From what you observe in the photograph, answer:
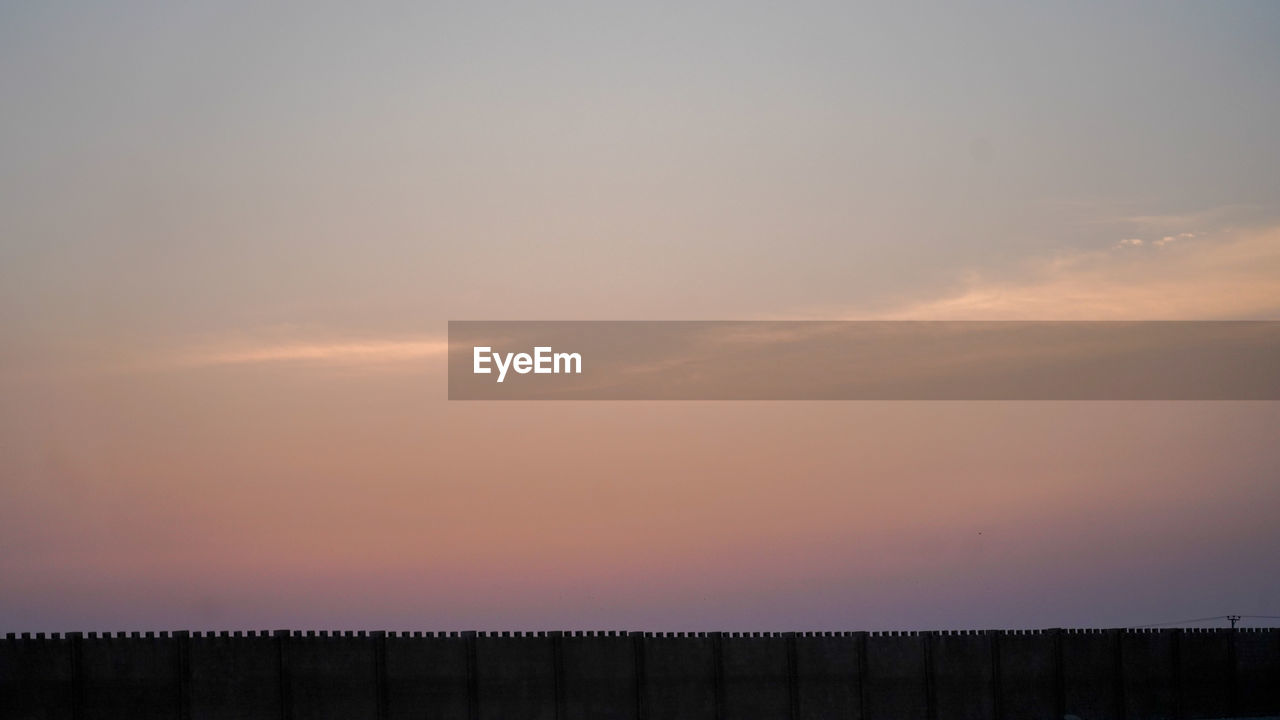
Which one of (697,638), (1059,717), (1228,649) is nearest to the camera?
(697,638)

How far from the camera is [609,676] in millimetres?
46406

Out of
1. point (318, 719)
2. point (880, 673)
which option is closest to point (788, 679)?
point (880, 673)

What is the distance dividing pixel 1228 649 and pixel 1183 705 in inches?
129

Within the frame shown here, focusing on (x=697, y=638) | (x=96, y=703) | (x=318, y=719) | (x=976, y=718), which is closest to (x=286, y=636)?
(x=318, y=719)

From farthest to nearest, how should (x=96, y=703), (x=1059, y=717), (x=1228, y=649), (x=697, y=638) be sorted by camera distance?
(x=1228, y=649) < (x=1059, y=717) < (x=697, y=638) < (x=96, y=703)

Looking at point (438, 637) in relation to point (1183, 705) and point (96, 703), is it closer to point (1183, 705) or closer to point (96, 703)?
point (96, 703)

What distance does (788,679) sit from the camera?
157 feet

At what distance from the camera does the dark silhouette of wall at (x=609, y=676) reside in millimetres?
43688

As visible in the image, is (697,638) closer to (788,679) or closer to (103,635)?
(788,679)

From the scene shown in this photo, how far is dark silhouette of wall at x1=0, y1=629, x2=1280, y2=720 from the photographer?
143ft

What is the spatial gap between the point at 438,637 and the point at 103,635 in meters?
9.83

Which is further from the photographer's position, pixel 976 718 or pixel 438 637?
pixel 976 718

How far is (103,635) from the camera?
144ft

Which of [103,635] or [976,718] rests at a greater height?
[103,635]
